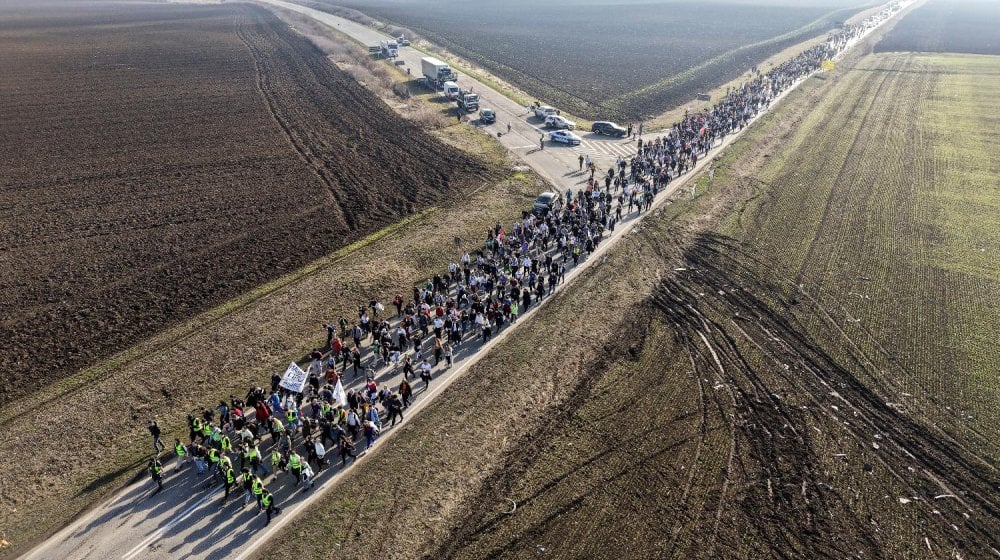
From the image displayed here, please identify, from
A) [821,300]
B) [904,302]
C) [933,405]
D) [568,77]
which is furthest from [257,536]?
[568,77]

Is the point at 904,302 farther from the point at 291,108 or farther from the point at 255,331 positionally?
the point at 291,108

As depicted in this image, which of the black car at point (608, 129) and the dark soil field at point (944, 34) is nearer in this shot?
the black car at point (608, 129)

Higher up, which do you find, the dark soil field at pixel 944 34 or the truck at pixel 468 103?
the dark soil field at pixel 944 34

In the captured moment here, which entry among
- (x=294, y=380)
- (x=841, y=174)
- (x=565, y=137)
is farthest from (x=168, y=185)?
(x=841, y=174)

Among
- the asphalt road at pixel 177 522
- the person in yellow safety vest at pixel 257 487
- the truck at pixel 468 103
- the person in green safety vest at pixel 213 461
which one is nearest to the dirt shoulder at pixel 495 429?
the asphalt road at pixel 177 522

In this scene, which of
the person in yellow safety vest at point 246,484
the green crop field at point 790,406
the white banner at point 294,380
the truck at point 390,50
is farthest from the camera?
the truck at point 390,50

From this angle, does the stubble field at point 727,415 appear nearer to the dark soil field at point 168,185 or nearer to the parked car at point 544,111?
the dark soil field at point 168,185

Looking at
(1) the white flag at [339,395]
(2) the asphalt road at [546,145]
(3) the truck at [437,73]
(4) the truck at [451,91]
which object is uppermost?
(3) the truck at [437,73]
